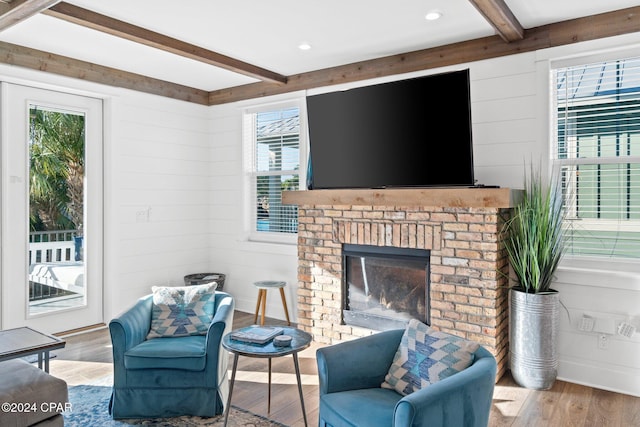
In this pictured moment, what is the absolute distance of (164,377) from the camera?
2.66 metres

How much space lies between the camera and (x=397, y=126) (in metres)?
3.53

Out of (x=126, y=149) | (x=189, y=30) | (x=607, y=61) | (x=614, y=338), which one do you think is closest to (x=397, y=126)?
(x=607, y=61)

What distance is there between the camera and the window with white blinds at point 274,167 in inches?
193

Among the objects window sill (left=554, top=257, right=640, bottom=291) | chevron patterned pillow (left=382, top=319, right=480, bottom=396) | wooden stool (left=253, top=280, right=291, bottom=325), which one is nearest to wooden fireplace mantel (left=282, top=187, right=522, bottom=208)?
window sill (left=554, top=257, right=640, bottom=291)

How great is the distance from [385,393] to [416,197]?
162cm

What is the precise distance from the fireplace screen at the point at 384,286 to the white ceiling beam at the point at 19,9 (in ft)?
8.81

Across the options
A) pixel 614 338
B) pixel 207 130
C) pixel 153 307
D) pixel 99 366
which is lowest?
pixel 99 366

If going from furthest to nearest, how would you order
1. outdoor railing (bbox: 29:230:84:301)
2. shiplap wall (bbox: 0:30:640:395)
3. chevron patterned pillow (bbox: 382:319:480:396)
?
outdoor railing (bbox: 29:230:84:301) < shiplap wall (bbox: 0:30:640:395) < chevron patterned pillow (bbox: 382:319:480:396)

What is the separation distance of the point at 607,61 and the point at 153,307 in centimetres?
349

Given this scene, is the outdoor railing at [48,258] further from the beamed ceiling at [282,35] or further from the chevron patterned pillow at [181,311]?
the chevron patterned pillow at [181,311]

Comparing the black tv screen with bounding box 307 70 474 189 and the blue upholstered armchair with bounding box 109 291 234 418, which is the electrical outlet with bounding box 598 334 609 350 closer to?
the black tv screen with bounding box 307 70 474 189

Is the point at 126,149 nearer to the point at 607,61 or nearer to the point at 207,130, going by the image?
the point at 207,130

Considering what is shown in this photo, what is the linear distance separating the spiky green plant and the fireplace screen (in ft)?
2.13

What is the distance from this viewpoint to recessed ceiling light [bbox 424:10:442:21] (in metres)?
3.13
